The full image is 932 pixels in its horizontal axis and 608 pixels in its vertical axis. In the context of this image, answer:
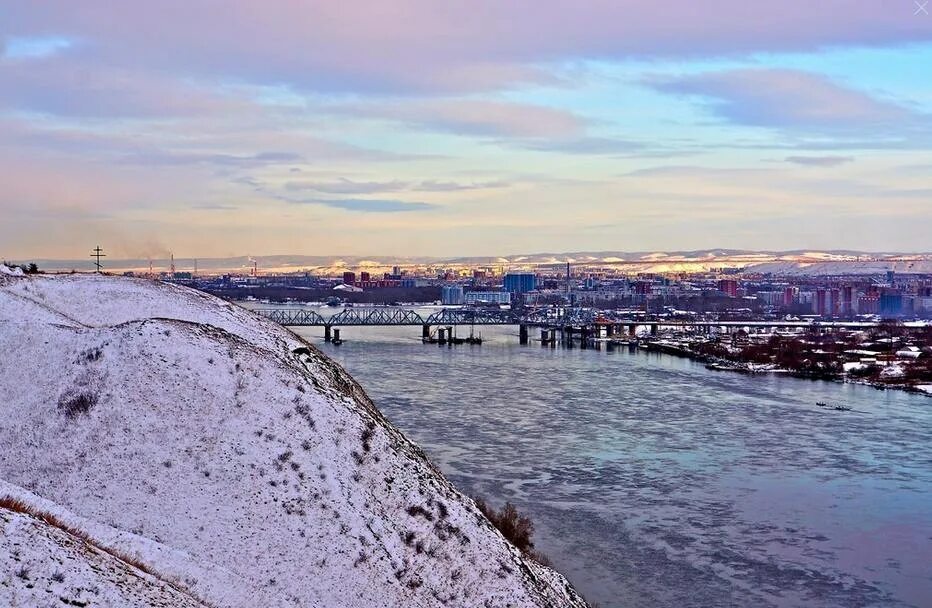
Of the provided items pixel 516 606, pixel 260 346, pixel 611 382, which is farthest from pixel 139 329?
pixel 611 382

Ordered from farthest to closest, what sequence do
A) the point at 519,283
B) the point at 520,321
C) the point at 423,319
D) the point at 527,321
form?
1. the point at 519,283
2. the point at 423,319
3. the point at 527,321
4. the point at 520,321

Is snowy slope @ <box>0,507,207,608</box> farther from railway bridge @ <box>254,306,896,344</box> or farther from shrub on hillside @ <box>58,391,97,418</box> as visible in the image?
railway bridge @ <box>254,306,896,344</box>

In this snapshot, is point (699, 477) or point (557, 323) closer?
point (699, 477)

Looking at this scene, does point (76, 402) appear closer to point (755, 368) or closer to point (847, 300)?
point (755, 368)

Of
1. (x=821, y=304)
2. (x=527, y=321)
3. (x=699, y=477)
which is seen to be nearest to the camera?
(x=699, y=477)

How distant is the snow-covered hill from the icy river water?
181 inches

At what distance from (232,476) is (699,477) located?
12730mm

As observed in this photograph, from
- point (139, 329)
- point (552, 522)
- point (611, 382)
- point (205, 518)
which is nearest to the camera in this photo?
point (205, 518)

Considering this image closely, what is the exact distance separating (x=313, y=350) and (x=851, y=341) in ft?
151

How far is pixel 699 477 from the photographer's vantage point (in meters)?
19.5

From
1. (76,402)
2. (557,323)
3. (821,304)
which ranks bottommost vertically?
(557,323)

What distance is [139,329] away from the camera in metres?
10.0

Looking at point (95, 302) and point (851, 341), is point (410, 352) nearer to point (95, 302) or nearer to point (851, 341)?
point (851, 341)

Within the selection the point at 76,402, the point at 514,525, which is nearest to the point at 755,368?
the point at 514,525
